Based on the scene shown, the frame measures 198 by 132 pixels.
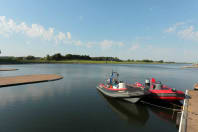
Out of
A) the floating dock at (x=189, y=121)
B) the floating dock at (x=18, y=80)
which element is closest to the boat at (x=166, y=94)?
the floating dock at (x=189, y=121)

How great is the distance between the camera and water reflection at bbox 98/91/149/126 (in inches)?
426

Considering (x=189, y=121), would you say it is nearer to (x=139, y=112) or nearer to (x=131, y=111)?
(x=139, y=112)

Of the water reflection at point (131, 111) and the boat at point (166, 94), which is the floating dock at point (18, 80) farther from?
the boat at point (166, 94)

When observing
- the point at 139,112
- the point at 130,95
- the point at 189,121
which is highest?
the point at 130,95

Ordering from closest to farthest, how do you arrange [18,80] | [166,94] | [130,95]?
[130,95] → [166,94] → [18,80]

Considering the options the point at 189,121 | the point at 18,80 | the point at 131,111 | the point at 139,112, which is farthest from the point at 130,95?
the point at 18,80

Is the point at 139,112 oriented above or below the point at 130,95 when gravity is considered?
below

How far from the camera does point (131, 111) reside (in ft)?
41.3

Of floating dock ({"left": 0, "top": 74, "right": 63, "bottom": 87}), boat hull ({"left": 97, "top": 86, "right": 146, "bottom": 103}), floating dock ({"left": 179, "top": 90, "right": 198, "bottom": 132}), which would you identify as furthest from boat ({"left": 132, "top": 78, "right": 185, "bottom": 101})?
floating dock ({"left": 0, "top": 74, "right": 63, "bottom": 87})

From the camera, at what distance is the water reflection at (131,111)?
1081cm

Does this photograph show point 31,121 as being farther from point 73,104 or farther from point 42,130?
point 73,104

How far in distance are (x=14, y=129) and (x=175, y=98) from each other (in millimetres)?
15669

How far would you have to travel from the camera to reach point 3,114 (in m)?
10.8

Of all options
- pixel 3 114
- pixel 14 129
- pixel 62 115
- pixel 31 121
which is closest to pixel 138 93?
pixel 62 115
